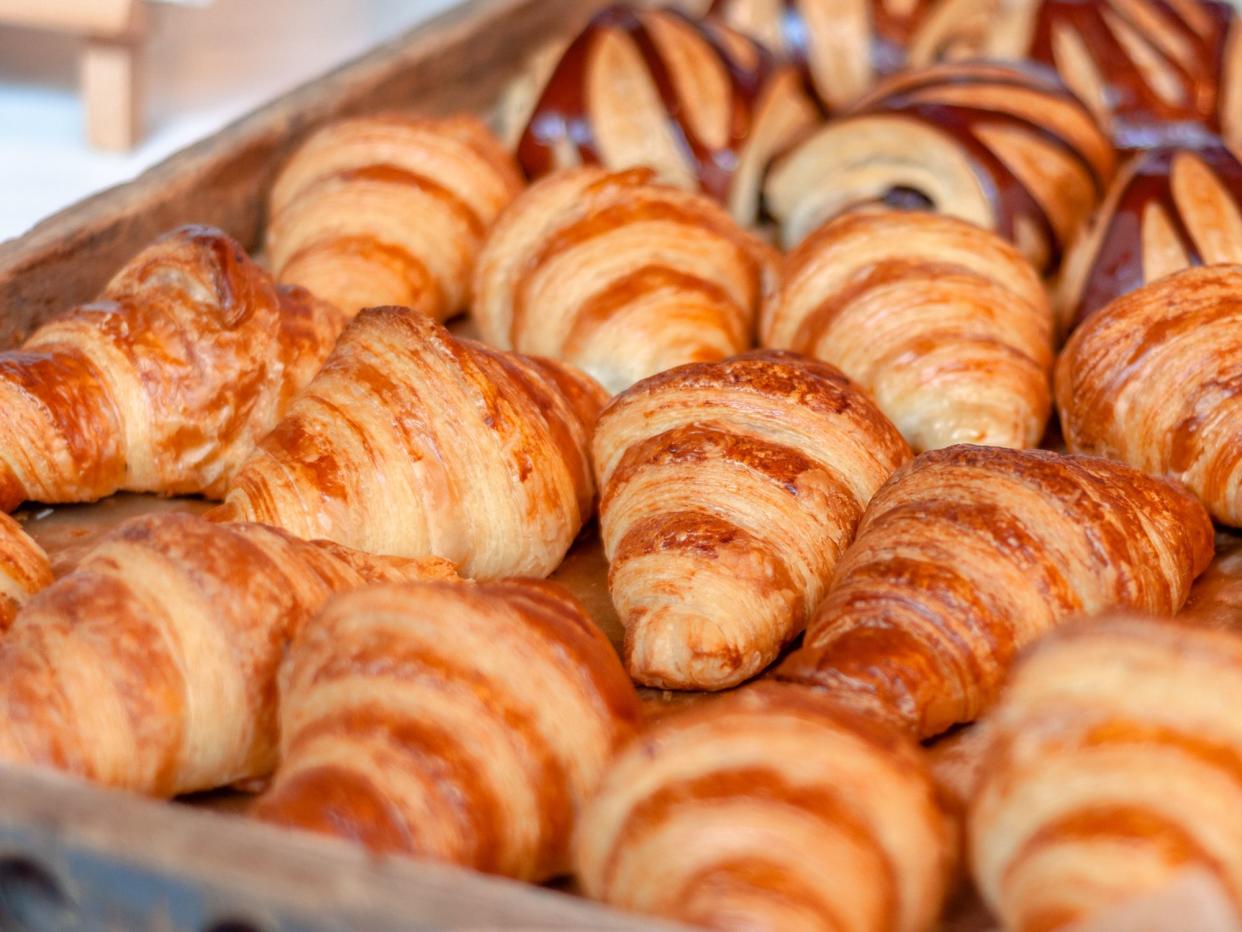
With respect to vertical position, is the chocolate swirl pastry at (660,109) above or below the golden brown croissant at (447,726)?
above

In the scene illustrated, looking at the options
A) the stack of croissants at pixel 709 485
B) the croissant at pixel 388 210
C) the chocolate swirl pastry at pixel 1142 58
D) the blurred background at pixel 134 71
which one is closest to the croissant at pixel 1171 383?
the stack of croissants at pixel 709 485

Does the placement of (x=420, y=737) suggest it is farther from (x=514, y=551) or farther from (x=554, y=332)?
(x=554, y=332)

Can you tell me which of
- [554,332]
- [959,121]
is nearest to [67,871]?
[554,332]

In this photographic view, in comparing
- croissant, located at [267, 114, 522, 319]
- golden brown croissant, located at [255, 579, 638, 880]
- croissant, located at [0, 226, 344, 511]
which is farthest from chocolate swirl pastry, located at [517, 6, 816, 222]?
golden brown croissant, located at [255, 579, 638, 880]

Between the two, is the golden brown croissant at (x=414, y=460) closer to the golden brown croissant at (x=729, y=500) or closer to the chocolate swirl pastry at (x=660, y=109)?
the golden brown croissant at (x=729, y=500)

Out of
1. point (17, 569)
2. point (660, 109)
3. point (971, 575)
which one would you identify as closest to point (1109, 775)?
point (971, 575)

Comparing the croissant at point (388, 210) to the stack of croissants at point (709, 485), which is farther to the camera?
the croissant at point (388, 210)

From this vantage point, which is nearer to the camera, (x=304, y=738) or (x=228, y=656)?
(x=304, y=738)
